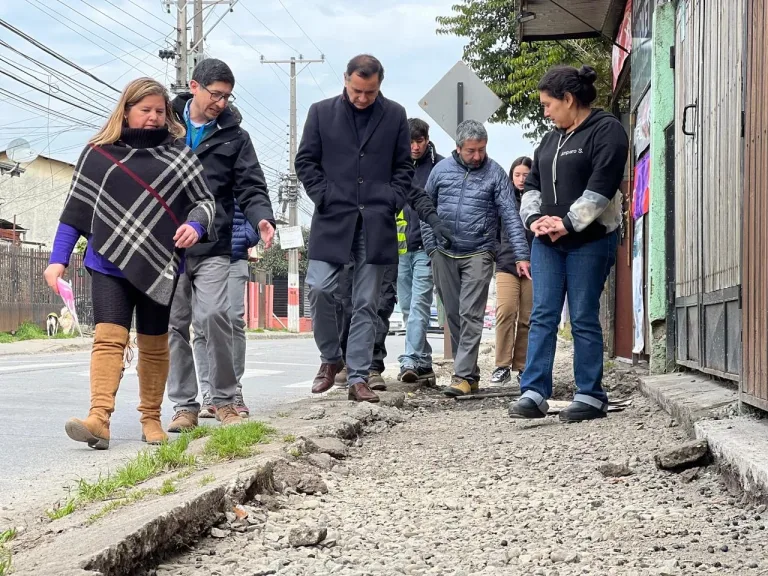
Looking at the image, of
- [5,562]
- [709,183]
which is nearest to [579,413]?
[709,183]

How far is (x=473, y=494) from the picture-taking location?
4082mm

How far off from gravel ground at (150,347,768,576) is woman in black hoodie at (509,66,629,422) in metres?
0.73

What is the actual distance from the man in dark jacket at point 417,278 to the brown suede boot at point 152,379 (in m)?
3.39

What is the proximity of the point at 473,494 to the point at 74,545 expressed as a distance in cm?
168

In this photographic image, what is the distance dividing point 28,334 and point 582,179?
2135 centimetres

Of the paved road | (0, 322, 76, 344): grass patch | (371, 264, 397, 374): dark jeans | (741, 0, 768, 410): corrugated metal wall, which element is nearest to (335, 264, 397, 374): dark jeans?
(371, 264, 397, 374): dark jeans

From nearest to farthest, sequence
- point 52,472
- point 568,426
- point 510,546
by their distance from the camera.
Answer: point 510,546 < point 52,472 < point 568,426

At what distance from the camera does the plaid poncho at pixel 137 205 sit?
5305 millimetres

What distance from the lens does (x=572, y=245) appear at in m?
6.02

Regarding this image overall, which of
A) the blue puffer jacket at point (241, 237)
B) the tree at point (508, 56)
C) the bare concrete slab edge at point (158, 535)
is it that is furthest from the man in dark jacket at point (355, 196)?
the tree at point (508, 56)

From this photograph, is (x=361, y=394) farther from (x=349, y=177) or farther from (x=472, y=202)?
(x=472, y=202)

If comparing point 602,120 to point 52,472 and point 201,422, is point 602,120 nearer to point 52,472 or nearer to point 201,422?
point 201,422

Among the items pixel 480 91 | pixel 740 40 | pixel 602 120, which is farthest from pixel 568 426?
pixel 480 91

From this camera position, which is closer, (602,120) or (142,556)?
(142,556)
